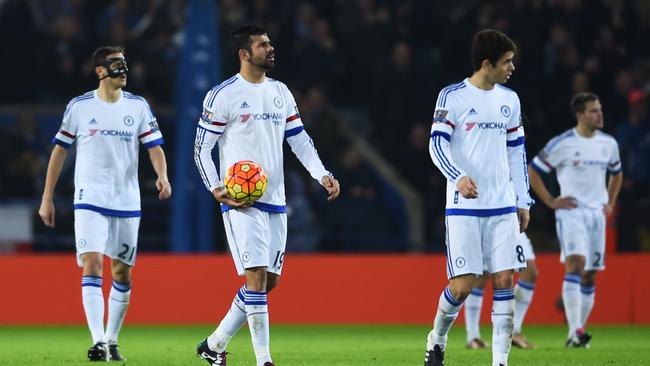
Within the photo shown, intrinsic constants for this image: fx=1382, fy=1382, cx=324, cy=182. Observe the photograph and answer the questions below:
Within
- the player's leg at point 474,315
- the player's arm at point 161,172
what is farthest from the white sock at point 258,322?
the player's leg at point 474,315

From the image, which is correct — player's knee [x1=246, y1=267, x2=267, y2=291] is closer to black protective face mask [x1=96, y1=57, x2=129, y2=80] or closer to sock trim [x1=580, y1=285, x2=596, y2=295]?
black protective face mask [x1=96, y1=57, x2=129, y2=80]

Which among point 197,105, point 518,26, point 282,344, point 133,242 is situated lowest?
point 282,344

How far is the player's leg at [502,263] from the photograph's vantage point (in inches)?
344

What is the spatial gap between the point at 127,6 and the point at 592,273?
360 inches

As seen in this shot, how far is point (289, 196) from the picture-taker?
17484 mm

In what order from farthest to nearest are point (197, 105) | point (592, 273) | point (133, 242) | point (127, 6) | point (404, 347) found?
1. point (127, 6)
2. point (197, 105)
3. point (592, 273)
4. point (404, 347)
5. point (133, 242)

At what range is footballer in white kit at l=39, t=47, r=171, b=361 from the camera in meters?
10.5

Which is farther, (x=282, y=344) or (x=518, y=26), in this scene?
(x=518, y=26)

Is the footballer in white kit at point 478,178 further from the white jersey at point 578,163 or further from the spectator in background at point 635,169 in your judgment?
the spectator in background at point 635,169

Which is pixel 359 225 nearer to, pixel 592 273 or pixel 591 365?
pixel 592 273

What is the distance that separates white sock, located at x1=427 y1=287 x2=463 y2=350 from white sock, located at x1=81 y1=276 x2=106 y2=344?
107 inches

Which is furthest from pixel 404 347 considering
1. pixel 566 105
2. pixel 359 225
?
pixel 566 105

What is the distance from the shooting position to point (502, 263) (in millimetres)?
8758

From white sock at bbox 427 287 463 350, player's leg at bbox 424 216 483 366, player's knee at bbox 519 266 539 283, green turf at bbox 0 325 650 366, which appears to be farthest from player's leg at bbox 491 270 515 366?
player's knee at bbox 519 266 539 283
